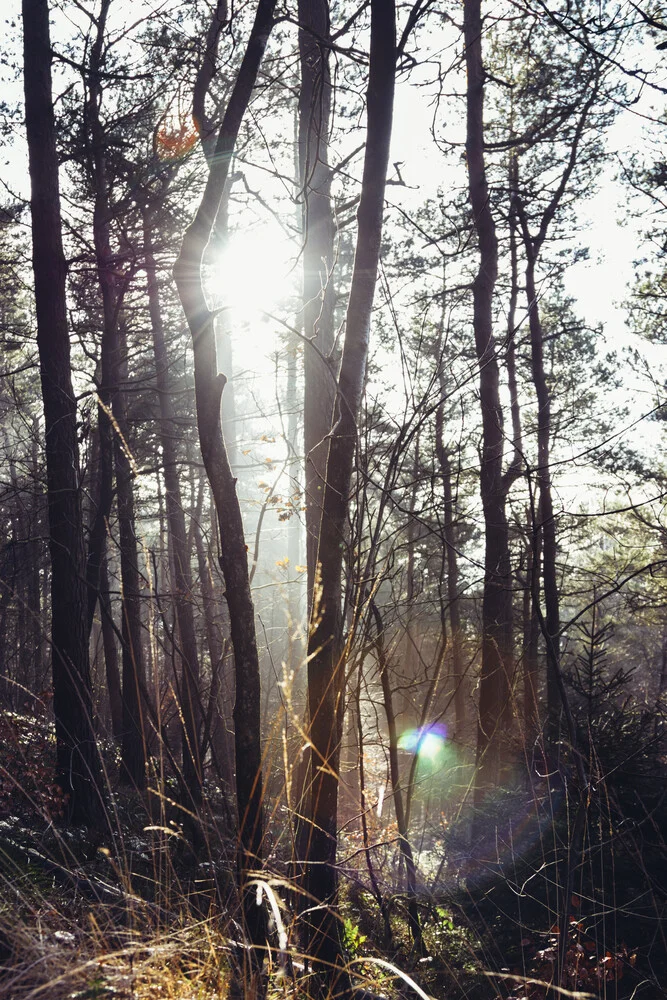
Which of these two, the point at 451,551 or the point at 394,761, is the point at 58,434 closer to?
the point at 394,761

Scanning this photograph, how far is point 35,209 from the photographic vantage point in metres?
6.88

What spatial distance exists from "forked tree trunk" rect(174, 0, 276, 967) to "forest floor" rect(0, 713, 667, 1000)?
0.57 m

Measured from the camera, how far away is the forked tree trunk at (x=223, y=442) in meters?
3.57

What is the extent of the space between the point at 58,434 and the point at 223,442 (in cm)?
359

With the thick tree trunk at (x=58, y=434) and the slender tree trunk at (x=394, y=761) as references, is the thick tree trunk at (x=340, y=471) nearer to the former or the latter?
the slender tree trunk at (x=394, y=761)

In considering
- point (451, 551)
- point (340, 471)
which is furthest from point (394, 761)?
point (451, 551)

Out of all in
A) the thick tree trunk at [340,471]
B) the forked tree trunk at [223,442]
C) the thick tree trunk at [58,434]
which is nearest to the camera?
the thick tree trunk at [340,471]

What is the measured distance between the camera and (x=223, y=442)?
149 inches

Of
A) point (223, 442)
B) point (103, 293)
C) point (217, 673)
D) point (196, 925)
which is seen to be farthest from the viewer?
point (103, 293)

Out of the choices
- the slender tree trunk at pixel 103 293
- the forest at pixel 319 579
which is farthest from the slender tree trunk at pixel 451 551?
the slender tree trunk at pixel 103 293

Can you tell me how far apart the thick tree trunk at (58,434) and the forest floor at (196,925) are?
42 cm

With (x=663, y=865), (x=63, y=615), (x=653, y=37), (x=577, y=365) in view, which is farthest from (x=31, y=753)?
(x=577, y=365)

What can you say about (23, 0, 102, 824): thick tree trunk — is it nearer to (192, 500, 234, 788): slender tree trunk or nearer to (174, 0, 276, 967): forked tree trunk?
(192, 500, 234, 788): slender tree trunk

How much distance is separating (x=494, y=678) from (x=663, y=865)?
3.72 meters
